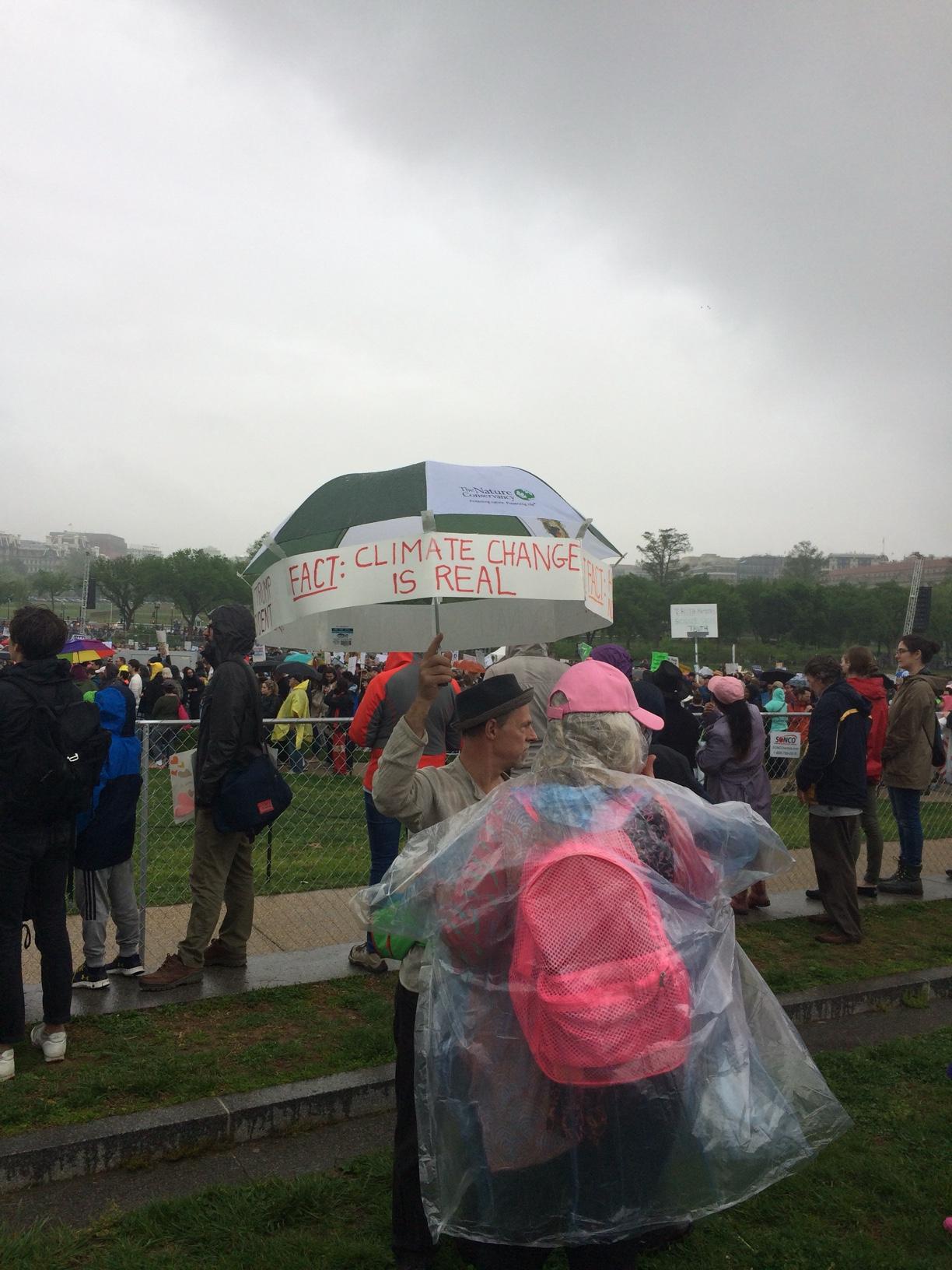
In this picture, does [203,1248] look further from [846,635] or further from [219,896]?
[846,635]

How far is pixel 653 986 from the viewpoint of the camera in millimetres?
2088

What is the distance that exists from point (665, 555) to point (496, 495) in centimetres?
8214

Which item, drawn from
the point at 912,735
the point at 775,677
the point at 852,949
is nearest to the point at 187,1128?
the point at 852,949

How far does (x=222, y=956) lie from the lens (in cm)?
561

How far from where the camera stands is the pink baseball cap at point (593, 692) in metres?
2.46

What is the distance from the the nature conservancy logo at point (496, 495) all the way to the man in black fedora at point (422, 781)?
1227 mm

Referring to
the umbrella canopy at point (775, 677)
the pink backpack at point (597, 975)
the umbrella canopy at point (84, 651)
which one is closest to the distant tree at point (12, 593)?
the umbrella canopy at point (775, 677)

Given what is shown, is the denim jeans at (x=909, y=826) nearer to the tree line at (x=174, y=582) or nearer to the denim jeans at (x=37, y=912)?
the denim jeans at (x=37, y=912)

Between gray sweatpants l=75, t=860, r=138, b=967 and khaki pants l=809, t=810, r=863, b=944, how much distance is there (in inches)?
172

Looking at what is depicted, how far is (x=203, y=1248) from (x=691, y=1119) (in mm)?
1873

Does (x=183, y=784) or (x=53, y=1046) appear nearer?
(x=53, y=1046)

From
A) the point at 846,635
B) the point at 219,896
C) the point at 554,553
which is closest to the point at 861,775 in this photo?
the point at 554,553

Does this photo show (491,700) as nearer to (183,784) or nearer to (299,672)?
(183,784)

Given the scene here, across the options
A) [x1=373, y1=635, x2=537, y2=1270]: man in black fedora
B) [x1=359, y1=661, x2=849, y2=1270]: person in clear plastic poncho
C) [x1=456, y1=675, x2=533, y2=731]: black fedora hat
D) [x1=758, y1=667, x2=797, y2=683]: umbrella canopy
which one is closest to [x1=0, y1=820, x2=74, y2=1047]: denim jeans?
[x1=373, y1=635, x2=537, y2=1270]: man in black fedora
